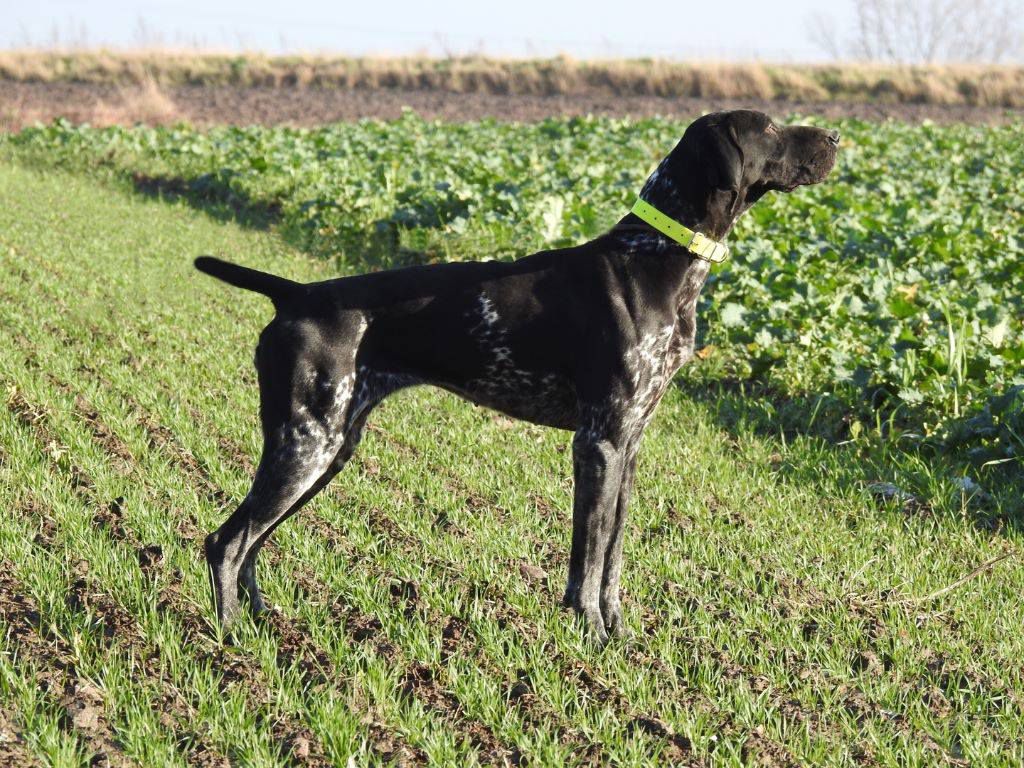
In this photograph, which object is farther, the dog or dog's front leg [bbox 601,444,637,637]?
dog's front leg [bbox 601,444,637,637]

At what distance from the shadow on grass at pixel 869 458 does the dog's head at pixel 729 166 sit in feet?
7.95

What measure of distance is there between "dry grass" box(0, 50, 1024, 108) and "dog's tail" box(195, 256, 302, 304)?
39.0 m

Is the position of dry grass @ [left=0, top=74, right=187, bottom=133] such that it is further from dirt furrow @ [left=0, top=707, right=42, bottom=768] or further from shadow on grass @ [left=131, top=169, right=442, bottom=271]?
dirt furrow @ [left=0, top=707, right=42, bottom=768]

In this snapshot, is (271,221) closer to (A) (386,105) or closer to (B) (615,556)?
(B) (615,556)

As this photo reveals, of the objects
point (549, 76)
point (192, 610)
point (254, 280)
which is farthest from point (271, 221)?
point (549, 76)

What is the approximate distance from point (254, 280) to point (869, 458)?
445cm

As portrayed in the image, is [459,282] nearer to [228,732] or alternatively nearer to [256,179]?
[228,732]

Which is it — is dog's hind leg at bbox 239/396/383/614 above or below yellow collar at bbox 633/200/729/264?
below

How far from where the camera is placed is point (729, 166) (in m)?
4.81

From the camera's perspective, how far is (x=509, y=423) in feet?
26.4

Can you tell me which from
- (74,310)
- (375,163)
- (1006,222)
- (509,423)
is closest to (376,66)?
(375,163)

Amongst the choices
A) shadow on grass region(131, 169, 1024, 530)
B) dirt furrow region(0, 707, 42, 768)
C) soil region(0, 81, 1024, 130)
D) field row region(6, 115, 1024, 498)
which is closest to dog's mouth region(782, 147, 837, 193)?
shadow on grass region(131, 169, 1024, 530)

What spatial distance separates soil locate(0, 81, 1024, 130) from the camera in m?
33.6

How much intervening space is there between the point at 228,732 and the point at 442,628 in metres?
1.15
